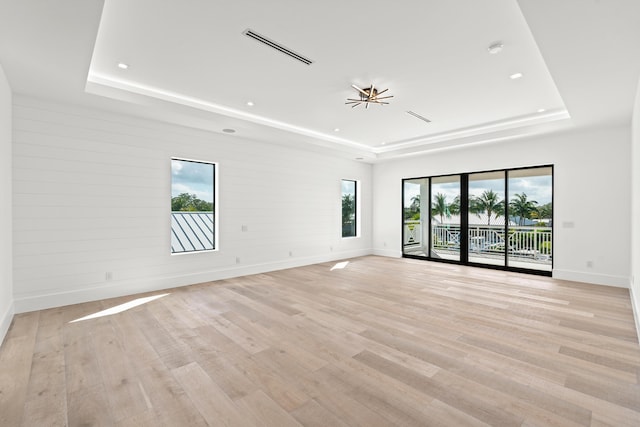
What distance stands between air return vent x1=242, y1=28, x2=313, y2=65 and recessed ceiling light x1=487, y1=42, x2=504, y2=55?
1.87 m

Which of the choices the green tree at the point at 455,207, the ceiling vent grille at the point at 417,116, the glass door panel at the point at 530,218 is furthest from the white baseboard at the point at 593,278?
the ceiling vent grille at the point at 417,116

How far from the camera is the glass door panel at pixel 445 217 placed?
294 inches

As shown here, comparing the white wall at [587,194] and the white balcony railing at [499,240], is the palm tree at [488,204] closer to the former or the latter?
the white balcony railing at [499,240]

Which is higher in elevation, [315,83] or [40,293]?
[315,83]

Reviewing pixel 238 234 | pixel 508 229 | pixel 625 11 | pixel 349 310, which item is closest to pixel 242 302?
pixel 349 310

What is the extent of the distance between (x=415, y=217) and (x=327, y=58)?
5.91 meters

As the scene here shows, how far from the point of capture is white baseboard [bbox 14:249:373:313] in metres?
3.93

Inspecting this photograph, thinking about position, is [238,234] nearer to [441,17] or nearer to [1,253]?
[1,253]

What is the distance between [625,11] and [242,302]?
4.79 meters

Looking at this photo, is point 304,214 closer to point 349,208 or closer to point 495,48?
point 349,208

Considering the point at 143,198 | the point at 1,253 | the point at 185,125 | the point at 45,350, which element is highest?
the point at 185,125

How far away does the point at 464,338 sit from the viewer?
10.0 feet

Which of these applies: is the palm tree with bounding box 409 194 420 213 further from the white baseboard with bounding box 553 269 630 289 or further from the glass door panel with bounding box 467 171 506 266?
the white baseboard with bounding box 553 269 630 289

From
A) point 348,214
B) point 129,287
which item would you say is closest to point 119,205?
point 129,287
